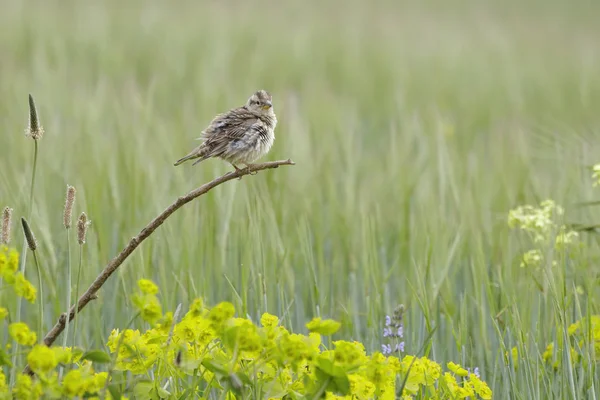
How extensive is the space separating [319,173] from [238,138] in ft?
5.29

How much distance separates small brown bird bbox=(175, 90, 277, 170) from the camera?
3.34 metres

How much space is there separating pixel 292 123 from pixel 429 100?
378 centimetres

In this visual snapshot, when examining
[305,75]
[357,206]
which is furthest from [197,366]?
[305,75]

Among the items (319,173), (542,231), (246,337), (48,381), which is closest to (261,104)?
(319,173)

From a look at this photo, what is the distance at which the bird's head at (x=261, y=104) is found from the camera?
3.80m

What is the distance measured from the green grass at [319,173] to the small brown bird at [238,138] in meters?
0.16

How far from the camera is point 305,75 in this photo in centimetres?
951

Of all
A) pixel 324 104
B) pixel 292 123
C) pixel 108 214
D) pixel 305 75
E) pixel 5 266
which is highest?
pixel 305 75

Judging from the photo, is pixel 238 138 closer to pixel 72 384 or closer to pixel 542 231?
pixel 542 231

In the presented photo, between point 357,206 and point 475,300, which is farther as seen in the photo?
point 357,206

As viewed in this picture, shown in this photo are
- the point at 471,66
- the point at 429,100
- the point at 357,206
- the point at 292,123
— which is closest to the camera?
the point at 357,206

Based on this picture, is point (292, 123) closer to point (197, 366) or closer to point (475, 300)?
point (475, 300)

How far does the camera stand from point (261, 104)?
12.6 ft

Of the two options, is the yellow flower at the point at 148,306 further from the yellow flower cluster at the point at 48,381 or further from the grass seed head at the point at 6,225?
the grass seed head at the point at 6,225
